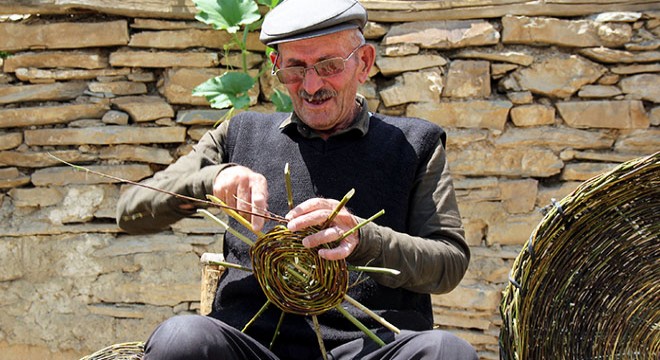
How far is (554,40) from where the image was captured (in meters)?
3.49

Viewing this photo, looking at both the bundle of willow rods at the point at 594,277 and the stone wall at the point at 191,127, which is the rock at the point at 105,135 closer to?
the stone wall at the point at 191,127

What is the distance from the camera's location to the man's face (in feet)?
7.36

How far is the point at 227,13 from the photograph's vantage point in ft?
10.9

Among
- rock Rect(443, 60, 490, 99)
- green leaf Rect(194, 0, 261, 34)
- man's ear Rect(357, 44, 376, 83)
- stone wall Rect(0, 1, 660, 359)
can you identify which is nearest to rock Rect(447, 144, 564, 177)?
Answer: stone wall Rect(0, 1, 660, 359)

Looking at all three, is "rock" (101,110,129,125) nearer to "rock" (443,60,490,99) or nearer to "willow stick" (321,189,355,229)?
"rock" (443,60,490,99)

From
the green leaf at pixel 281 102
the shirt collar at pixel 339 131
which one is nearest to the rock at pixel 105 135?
the green leaf at pixel 281 102

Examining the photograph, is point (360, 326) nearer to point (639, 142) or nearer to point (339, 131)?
point (339, 131)

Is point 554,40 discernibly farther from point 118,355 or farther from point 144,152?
point 118,355

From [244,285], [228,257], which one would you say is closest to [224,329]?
[244,285]

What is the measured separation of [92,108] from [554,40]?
1880 mm

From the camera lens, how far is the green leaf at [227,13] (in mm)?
3307

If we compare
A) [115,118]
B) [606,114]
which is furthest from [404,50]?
[115,118]

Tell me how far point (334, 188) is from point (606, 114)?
1.67m

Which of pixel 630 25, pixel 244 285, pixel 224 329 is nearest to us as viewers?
pixel 224 329
